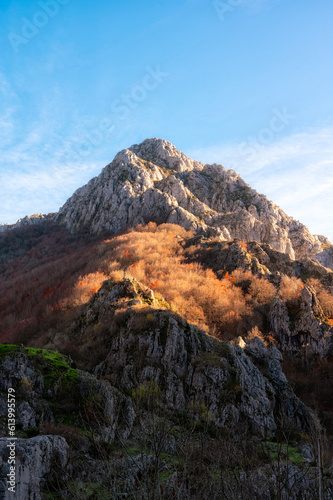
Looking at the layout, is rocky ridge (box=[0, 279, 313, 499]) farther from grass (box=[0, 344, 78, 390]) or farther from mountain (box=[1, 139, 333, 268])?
mountain (box=[1, 139, 333, 268])

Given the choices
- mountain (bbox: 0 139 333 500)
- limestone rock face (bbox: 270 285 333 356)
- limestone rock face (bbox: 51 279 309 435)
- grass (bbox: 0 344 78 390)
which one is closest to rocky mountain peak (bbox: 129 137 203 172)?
mountain (bbox: 0 139 333 500)

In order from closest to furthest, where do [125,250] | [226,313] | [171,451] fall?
[171,451] < [226,313] < [125,250]

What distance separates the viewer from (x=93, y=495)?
20.7 feet

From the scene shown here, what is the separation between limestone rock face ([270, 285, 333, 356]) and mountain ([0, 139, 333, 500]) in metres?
0.16

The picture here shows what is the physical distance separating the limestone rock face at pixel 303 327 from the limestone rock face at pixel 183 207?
34.7m

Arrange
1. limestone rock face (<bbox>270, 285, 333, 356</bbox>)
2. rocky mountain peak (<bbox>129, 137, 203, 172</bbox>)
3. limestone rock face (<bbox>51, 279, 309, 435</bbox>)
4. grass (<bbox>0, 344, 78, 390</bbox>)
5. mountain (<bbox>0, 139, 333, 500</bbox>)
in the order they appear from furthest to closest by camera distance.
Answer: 1. rocky mountain peak (<bbox>129, 137, 203, 172</bbox>)
2. limestone rock face (<bbox>270, 285, 333, 356</bbox>)
3. limestone rock face (<bbox>51, 279, 309, 435</bbox>)
4. grass (<bbox>0, 344, 78, 390</bbox>)
5. mountain (<bbox>0, 139, 333, 500</bbox>)

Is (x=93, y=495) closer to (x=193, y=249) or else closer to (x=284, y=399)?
(x=284, y=399)

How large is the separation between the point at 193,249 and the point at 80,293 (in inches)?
1112

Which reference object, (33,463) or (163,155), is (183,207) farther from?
(33,463)

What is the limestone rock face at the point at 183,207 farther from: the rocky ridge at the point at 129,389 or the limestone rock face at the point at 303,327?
the rocky ridge at the point at 129,389

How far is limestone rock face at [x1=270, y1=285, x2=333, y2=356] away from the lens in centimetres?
3300

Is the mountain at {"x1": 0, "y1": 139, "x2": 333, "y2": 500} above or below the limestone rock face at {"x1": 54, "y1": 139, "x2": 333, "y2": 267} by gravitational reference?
below

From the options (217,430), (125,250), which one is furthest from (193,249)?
(217,430)

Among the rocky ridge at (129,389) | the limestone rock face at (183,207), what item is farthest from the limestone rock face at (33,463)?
the limestone rock face at (183,207)
